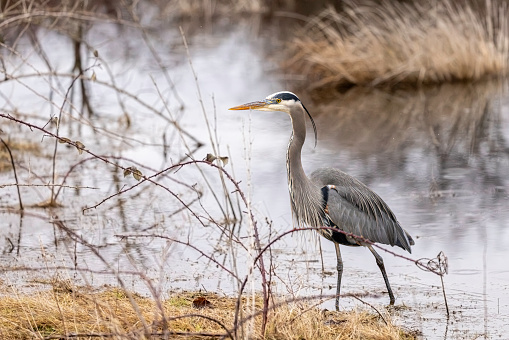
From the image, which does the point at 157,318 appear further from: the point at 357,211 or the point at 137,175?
the point at 357,211

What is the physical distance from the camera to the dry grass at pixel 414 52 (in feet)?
40.5

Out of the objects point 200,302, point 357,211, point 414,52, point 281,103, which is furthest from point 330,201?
point 414,52

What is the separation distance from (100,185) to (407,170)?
2.97 metres

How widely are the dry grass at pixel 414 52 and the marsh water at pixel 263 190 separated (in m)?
0.26

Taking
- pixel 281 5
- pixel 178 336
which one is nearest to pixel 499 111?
pixel 178 336

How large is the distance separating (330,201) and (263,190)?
2.50 m

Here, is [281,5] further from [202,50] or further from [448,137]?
[448,137]

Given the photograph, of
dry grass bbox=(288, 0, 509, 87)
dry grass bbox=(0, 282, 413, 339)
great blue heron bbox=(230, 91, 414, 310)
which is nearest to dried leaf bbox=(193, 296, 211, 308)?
dry grass bbox=(0, 282, 413, 339)

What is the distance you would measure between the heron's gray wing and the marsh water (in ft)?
0.84

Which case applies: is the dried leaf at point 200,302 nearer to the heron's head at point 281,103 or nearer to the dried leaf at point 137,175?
the dried leaf at point 137,175

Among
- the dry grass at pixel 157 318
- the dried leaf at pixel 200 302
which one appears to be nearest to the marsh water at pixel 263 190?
the dry grass at pixel 157 318

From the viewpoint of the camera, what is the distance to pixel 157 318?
448 cm

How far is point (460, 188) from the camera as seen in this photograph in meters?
8.15

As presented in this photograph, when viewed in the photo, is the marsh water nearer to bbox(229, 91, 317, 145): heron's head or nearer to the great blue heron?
the great blue heron
